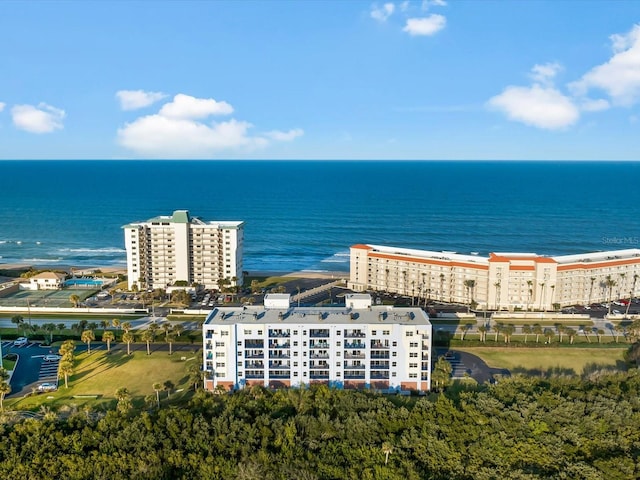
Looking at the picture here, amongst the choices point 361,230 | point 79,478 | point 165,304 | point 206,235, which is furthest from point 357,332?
point 361,230

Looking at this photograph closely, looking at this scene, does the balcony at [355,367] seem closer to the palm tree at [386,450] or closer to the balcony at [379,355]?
the balcony at [379,355]

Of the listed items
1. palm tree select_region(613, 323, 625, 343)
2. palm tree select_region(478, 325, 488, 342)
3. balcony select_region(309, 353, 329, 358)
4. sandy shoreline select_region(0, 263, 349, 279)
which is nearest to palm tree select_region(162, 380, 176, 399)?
balcony select_region(309, 353, 329, 358)

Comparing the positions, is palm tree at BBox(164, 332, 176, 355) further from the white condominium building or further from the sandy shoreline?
the sandy shoreline

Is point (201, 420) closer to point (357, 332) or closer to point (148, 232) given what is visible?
point (357, 332)

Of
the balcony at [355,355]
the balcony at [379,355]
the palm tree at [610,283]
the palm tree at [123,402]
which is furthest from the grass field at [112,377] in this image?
the palm tree at [610,283]

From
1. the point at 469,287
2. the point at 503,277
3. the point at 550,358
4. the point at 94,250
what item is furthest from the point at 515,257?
the point at 94,250

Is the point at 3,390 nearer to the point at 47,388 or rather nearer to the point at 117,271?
the point at 47,388
